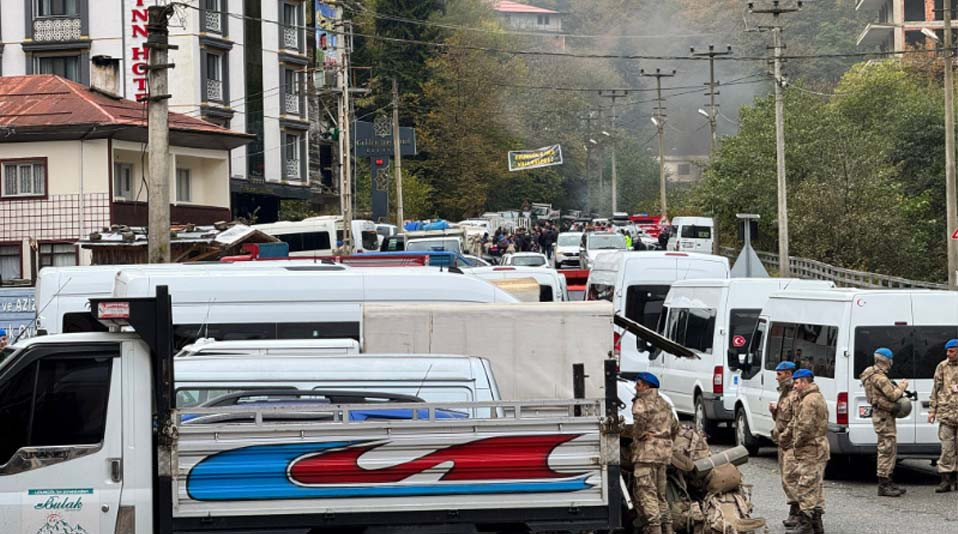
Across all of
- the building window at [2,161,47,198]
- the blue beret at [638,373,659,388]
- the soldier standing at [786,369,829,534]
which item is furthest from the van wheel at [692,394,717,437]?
the building window at [2,161,47,198]

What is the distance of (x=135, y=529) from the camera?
9297mm

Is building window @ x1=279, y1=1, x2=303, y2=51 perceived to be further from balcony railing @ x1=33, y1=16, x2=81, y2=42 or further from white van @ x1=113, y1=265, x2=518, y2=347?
white van @ x1=113, y1=265, x2=518, y2=347

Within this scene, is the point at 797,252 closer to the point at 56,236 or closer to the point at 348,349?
the point at 56,236

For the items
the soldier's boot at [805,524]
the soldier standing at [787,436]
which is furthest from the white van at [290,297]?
the soldier's boot at [805,524]

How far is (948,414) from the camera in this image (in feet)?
55.1

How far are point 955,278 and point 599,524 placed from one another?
3043cm

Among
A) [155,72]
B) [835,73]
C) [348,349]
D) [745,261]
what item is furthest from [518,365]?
[835,73]

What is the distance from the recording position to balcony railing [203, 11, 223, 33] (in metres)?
56.0

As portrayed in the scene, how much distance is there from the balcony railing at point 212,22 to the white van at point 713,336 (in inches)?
1391

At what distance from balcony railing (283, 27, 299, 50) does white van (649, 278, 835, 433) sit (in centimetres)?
4007

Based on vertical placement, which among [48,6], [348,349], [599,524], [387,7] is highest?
[387,7]

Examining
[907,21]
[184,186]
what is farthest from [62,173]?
[907,21]

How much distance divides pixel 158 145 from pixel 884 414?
11.6 metres

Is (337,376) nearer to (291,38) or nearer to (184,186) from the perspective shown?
Result: (184,186)
